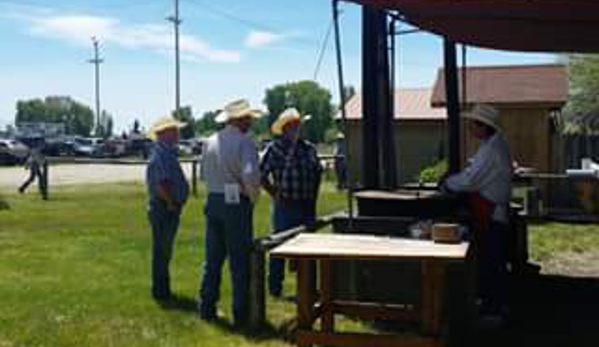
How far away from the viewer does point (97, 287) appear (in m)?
8.79

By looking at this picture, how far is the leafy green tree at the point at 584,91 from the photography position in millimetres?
A: 31672

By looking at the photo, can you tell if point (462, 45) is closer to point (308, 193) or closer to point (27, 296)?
point (308, 193)

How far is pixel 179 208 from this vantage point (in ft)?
26.6

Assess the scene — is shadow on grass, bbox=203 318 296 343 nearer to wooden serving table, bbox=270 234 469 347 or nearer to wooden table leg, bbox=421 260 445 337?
wooden serving table, bbox=270 234 469 347

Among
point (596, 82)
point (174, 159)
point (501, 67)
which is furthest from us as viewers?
point (596, 82)

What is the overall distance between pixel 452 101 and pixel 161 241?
3.50 metres

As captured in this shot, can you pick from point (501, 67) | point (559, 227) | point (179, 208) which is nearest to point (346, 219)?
point (179, 208)

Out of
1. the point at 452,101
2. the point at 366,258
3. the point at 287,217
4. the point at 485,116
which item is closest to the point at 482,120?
the point at 485,116

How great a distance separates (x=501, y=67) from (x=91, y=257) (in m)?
14.3

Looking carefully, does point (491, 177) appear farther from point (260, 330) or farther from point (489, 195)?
point (260, 330)

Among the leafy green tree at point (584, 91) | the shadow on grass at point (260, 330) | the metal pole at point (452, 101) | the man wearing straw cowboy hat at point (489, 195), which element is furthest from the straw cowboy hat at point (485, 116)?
the leafy green tree at point (584, 91)

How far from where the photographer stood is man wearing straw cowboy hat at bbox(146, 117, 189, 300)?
7910 millimetres

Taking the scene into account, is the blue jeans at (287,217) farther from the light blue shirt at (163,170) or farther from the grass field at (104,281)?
the light blue shirt at (163,170)

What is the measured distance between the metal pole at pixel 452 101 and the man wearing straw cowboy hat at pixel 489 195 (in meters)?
2.31
